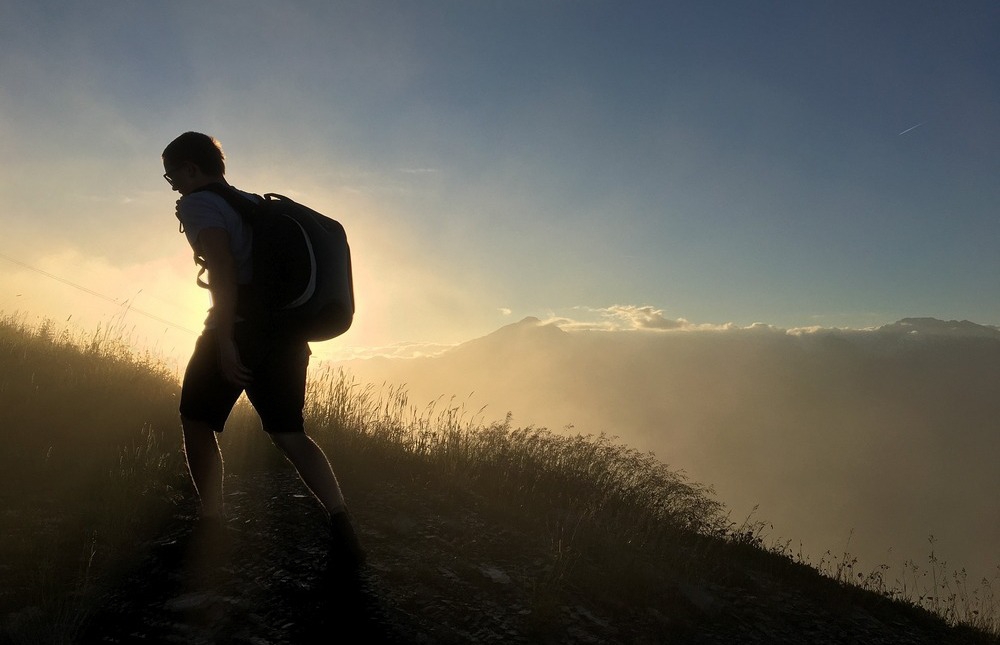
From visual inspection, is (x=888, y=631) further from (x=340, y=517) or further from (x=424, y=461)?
(x=340, y=517)

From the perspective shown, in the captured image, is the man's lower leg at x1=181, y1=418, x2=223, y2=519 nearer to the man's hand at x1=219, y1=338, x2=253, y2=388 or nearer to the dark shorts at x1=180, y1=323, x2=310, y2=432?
the dark shorts at x1=180, y1=323, x2=310, y2=432

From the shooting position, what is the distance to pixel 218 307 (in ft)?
7.47

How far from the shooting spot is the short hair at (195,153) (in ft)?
8.05

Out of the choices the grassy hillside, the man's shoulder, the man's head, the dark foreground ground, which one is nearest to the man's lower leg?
the dark foreground ground

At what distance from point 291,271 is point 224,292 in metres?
0.27

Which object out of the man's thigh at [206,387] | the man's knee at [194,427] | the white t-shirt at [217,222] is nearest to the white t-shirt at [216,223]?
the white t-shirt at [217,222]

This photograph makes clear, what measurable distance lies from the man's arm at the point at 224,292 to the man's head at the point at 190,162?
1.25ft

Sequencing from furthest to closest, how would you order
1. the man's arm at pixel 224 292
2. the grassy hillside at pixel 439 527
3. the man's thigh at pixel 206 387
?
the grassy hillside at pixel 439 527, the man's thigh at pixel 206 387, the man's arm at pixel 224 292

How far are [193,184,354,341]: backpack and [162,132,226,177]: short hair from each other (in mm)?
132

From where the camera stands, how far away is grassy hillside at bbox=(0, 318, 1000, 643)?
2635 mm

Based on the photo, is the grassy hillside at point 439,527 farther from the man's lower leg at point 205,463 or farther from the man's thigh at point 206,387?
the man's thigh at point 206,387

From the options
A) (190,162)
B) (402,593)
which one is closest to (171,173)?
(190,162)

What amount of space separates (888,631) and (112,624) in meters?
5.21

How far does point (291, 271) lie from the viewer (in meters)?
2.37
